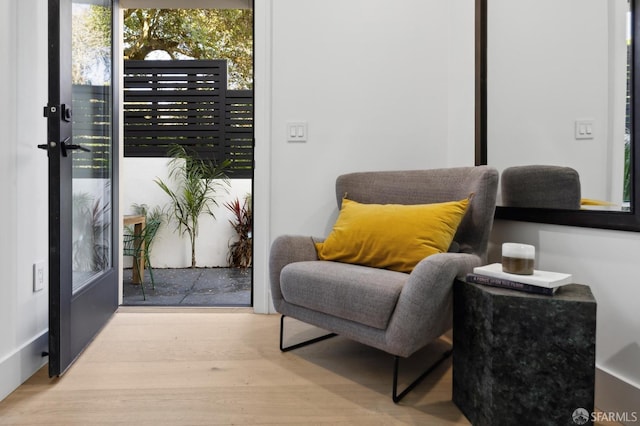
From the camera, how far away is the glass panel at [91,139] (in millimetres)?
1630

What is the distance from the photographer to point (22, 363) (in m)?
1.34

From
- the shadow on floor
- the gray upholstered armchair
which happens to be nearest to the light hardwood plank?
the gray upholstered armchair

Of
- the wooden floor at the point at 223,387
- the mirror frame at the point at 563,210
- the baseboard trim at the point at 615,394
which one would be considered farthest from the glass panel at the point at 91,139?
the baseboard trim at the point at 615,394

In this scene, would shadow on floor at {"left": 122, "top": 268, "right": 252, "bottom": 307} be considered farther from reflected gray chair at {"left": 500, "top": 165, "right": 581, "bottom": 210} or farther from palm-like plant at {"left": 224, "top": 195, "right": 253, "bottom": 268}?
reflected gray chair at {"left": 500, "top": 165, "right": 581, "bottom": 210}

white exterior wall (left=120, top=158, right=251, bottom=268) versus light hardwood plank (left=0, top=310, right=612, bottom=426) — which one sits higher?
white exterior wall (left=120, top=158, right=251, bottom=268)

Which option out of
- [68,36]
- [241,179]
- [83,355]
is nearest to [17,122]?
[68,36]

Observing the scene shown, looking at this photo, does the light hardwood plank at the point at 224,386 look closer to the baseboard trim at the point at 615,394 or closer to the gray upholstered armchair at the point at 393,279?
the gray upholstered armchair at the point at 393,279

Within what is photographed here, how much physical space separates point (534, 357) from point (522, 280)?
0.22 meters

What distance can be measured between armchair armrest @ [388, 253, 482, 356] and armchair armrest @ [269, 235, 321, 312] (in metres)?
0.57

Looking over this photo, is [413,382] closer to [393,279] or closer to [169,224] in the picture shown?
[393,279]

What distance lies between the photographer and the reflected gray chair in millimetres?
1381

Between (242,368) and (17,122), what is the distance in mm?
1347

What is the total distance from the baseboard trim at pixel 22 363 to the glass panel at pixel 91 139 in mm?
253

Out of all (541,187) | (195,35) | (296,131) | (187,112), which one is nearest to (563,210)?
(541,187)
